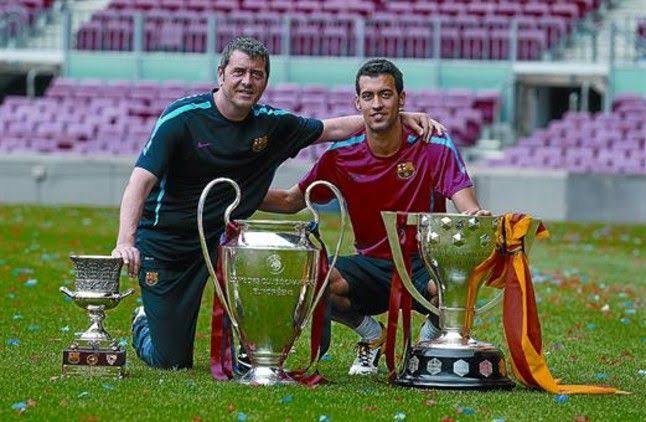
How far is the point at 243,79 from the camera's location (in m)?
9.13

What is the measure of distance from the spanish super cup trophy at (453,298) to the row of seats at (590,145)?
18883 millimetres

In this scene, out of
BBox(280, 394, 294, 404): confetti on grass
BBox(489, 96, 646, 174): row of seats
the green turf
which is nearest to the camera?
the green turf

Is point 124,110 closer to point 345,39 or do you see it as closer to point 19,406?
point 345,39

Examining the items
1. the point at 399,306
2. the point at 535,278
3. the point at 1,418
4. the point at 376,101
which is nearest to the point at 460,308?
the point at 399,306

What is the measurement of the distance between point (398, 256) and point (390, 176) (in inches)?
16.9

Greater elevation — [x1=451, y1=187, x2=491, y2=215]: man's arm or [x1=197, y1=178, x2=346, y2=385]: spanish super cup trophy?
[x1=451, y1=187, x2=491, y2=215]: man's arm

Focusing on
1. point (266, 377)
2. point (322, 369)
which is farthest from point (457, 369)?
point (322, 369)

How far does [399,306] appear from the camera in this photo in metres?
9.33

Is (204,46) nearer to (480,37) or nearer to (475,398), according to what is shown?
(480,37)

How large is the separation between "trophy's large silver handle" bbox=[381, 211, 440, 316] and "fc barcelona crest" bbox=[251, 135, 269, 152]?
707mm

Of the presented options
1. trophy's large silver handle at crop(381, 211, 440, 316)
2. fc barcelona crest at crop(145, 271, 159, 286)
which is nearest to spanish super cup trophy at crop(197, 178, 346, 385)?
trophy's large silver handle at crop(381, 211, 440, 316)

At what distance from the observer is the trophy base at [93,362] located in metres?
8.99

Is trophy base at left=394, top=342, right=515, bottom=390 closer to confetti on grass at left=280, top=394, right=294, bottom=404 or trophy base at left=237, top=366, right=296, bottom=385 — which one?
trophy base at left=237, top=366, right=296, bottom=385

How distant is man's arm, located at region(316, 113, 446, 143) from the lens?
30.9 feet
